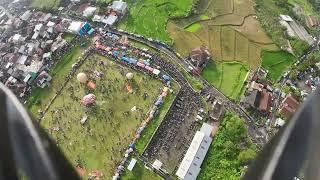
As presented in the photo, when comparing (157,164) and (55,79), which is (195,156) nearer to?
(157,164)

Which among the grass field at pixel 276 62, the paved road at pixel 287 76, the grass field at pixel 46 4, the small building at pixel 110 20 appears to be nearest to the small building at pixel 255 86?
the paved road at pixel 287 76

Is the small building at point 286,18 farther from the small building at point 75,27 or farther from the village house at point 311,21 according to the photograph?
the small building at point 75,27

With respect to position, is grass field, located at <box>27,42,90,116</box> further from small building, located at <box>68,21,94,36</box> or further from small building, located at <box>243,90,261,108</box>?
small building, located at <box>243,90,261,108</box>

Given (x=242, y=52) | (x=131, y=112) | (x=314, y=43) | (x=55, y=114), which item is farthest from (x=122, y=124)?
(x=314, y=43)

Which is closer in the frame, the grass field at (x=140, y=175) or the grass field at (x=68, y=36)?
the grass field at (x=140, y=175)

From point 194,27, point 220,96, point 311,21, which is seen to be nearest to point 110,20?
point 194,27

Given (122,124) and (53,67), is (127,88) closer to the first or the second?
(122,124)

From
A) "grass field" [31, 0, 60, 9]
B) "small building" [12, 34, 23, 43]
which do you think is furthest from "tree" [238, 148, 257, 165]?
"grass field" [31, 0, 60, 9]
